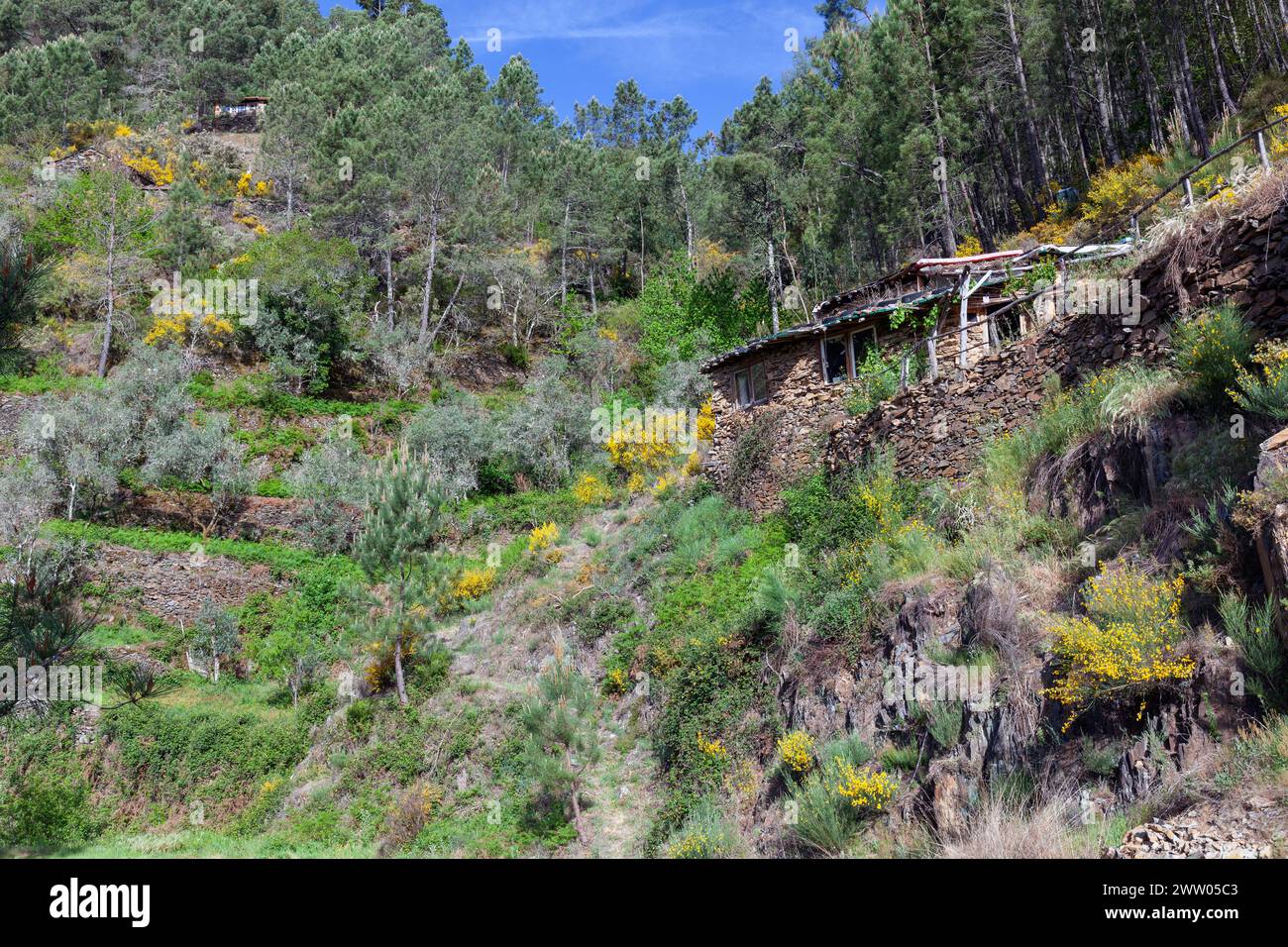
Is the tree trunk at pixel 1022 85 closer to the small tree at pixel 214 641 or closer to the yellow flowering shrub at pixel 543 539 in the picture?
the yellow flowering shrub at pixel 543 539

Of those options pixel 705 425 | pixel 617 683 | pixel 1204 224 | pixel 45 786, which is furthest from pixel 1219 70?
pixel 45 786

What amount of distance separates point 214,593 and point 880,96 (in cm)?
2866

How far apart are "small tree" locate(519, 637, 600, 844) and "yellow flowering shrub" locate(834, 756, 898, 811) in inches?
230

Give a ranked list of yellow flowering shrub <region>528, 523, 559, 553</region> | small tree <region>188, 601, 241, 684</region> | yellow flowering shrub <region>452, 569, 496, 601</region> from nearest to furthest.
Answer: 1. small tree <region>188, 601, 241, 684</region>
2. yellow flowering shrub <region>452, 569, 496, 601</region>
3. yellow flowering shrub <region>528, 523, 559, 553</region>

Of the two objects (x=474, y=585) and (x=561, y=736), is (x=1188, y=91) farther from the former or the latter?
(x=561, y=736)

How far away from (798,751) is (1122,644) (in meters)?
4.42

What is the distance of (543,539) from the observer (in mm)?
24344

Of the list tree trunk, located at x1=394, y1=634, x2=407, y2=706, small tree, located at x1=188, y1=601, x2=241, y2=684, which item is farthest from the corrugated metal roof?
small tree, located at x1=188, y1=601, x2=241, y2=684

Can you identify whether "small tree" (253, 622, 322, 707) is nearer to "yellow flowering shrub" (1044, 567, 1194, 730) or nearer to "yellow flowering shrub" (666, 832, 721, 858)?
"yellow flowering shrub" (666, 832, 721, 858)

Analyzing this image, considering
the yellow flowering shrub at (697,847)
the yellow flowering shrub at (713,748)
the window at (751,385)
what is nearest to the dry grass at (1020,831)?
the yellow flowering shrub at (697,847)

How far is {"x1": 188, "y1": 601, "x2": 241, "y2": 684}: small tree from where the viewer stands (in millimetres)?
22938
